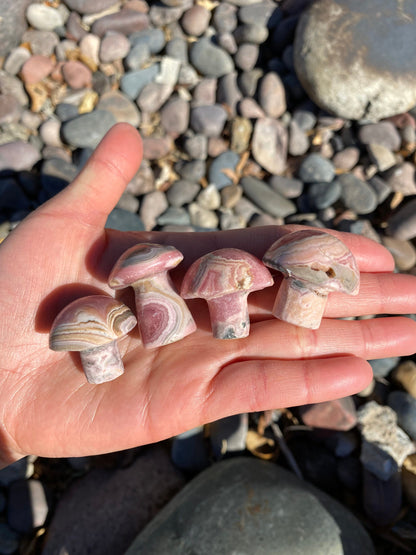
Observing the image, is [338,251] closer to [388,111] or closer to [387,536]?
[387,536]

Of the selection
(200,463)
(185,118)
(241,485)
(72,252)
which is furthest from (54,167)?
(241,485)

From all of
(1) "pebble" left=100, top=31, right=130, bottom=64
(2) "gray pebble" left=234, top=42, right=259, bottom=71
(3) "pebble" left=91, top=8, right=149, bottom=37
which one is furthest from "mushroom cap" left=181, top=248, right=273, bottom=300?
(3) "pebble" left=91, top=8, right=149, bottom=37

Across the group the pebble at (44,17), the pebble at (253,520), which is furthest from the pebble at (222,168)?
the pebble at (253,520)

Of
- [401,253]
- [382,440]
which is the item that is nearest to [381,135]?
[401,253]

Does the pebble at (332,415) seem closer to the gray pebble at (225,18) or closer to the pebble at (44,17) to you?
the gray pebble at (225,18)

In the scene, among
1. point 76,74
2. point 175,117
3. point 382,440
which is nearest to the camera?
point 382,440

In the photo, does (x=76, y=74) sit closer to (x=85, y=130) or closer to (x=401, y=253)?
(x=85, y=130)

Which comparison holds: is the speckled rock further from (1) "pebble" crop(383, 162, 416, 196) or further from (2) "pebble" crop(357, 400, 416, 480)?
(2) "pebble" crop(357, 400, 416, 480)
